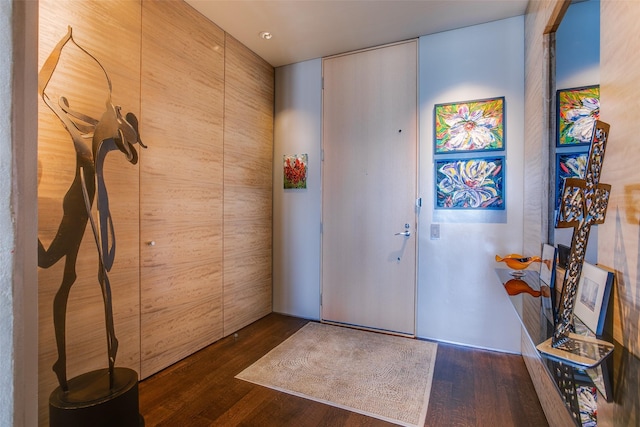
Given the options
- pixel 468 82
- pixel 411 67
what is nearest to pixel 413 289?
pixel 468 82

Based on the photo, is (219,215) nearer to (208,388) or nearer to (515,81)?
(208,388)

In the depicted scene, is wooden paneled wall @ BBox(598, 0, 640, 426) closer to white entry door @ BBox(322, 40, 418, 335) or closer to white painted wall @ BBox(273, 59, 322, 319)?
white entry door @ BBox(322, 40, 418, 335)

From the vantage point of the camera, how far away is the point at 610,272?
3.26ft

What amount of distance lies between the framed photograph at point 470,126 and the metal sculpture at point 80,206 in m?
2.60

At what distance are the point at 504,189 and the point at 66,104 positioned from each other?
3.32 meters

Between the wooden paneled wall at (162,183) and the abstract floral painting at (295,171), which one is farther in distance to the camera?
the abstract floral painting at (295,171)

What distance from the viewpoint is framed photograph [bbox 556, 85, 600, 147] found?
4.40ft

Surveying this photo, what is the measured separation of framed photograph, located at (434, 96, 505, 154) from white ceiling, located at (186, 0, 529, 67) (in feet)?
2.46

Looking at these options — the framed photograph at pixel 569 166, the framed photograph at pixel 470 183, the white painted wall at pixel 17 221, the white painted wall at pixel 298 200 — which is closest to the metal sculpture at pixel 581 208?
the framed photograph at pixel 569 166

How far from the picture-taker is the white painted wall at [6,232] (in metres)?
0.44

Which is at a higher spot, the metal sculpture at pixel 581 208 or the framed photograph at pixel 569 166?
the framed photograph at pixel 569 166

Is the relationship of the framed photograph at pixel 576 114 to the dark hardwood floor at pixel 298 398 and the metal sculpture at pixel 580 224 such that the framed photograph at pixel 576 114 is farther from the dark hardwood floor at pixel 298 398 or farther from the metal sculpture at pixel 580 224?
the dark hardwood floor at pixel 298 398

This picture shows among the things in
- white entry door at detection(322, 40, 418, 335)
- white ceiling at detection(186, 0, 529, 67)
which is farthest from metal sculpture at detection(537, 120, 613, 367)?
white ceiling at detection(186, 0, 529, 67)

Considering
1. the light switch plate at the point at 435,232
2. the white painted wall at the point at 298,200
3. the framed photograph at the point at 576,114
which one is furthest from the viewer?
the white painted wall at the point at 298,200
